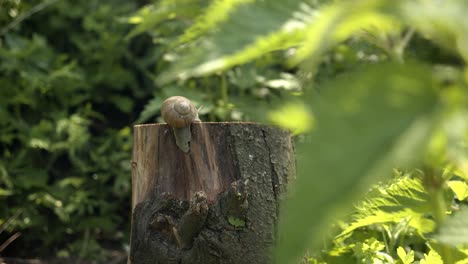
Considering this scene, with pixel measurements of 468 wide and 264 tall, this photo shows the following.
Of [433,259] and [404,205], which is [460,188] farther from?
[404,205]

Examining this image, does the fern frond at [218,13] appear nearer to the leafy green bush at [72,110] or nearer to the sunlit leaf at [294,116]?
the sunlit leaf at [294,116]

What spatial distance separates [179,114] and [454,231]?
1.32 metres

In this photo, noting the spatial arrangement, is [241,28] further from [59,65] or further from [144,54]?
[144,54]

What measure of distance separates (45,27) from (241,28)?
4.25 m

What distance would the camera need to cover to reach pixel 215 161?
1973mm

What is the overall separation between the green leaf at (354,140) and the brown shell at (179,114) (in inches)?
56.2

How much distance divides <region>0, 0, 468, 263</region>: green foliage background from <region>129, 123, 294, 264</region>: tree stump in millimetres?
181

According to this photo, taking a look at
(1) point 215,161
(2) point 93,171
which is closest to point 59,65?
(2) point 93,171

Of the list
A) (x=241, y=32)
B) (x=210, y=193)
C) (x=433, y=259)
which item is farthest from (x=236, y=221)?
(x=241, y=32)

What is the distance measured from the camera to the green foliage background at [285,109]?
0.53m

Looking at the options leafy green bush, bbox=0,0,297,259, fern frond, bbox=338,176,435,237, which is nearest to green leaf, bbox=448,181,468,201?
fern frond, bbox=338,176,435,237

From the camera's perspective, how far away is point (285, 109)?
0.59 metres

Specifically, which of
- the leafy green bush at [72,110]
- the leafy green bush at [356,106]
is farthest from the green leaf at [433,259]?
the leafy green bush at [72,110]

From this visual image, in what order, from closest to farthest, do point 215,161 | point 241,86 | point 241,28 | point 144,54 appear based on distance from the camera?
1. point 241,28
2. point 215,161
3. point 241,86
4. point 144,54
